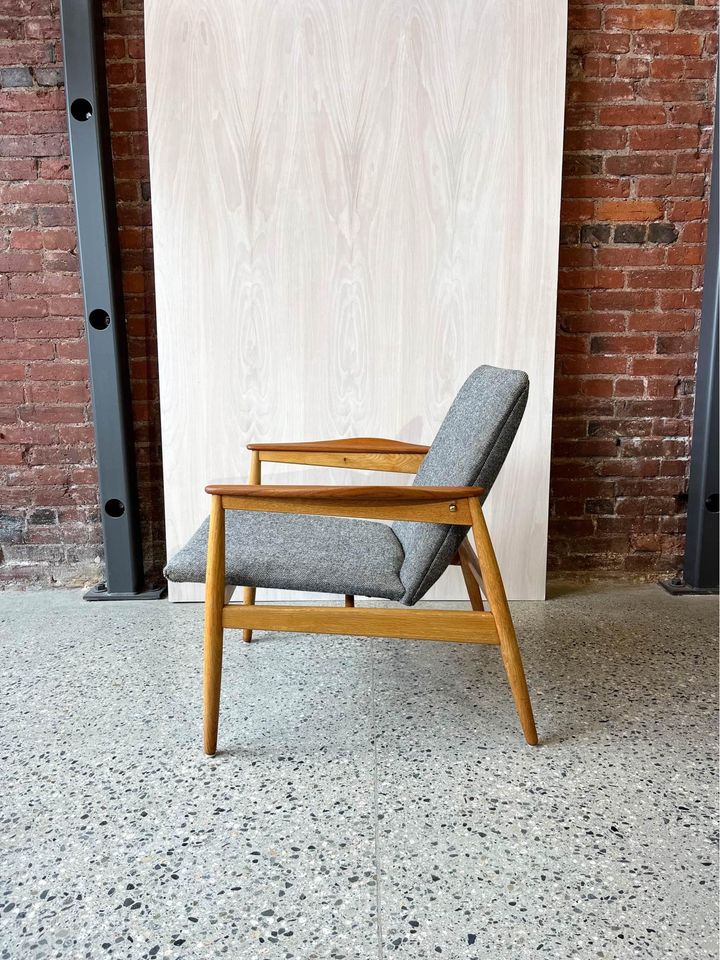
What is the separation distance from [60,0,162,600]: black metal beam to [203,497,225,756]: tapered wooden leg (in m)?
1.17

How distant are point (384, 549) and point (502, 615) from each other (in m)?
0.39

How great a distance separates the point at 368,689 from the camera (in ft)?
6.66

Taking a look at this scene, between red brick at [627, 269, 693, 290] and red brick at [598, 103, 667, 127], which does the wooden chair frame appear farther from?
red brick at [598, 103, 667, 127]

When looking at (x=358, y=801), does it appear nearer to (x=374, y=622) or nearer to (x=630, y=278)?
(x=374, y=622)

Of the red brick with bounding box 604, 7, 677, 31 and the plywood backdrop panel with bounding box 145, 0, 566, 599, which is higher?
the red brick with bounding box 604, 7, 677, 31

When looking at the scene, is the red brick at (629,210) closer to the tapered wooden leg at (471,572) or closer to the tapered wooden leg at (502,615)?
the tapered wooden leg at (471,572)

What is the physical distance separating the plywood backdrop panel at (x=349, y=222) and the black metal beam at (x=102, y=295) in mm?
170

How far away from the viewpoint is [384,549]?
193 centimetres

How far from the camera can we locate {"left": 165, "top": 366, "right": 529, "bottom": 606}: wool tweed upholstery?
171cm

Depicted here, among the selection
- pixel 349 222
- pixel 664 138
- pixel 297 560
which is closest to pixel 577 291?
pixel 664 138

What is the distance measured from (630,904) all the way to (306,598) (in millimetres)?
1673

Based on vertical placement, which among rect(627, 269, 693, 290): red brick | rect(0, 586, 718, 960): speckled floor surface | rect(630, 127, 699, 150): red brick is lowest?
rect(0, 586, 718, 960): speckled floor surface

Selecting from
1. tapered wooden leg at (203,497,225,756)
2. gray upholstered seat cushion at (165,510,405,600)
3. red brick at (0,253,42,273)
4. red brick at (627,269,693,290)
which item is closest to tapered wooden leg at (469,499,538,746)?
gray upholstered seat cushion at (165,510,405,600)

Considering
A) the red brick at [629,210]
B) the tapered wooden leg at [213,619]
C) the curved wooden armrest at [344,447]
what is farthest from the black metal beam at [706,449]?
the tapered wooden leg at [213,619]
